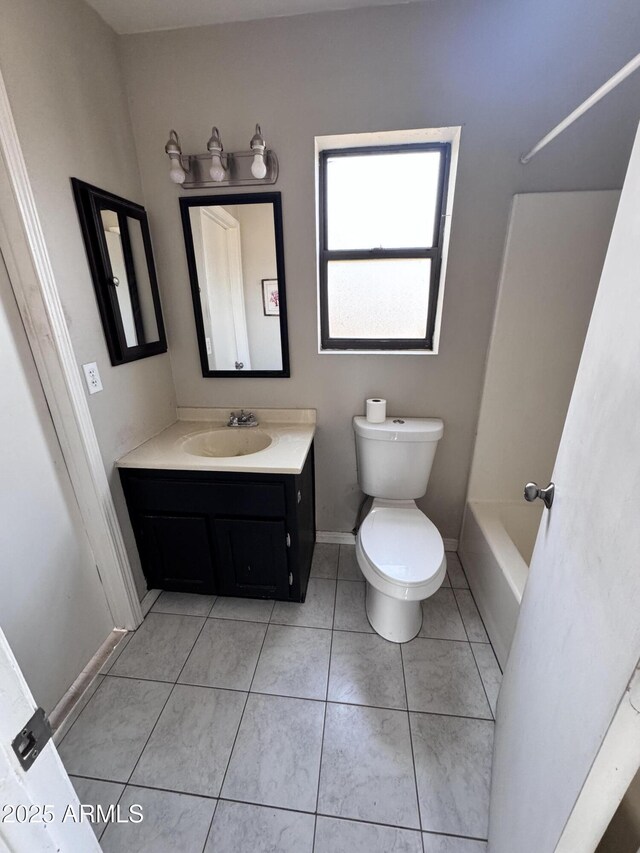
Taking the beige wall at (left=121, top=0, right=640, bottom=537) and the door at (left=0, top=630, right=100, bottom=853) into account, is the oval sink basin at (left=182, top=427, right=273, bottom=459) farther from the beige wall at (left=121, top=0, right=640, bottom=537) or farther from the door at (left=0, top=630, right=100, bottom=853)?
the door at (left=0, top=630, right=100, bottom=853)

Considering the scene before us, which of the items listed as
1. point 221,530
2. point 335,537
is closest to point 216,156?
point 221,530

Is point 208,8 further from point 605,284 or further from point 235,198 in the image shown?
point 605,284

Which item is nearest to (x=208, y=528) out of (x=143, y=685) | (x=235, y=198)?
(x=143, y=685)

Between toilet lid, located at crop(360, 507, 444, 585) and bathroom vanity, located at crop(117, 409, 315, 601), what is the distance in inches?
13.1

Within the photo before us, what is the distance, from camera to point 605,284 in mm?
689

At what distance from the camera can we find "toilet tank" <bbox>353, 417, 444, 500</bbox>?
162 cm

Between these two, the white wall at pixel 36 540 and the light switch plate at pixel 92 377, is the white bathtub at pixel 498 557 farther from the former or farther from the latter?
the light switch plate at pixel 92 377

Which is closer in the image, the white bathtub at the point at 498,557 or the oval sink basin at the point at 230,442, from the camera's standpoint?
the white bathtub at the point at 498,557

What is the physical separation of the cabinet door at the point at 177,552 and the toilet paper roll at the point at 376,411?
898mm

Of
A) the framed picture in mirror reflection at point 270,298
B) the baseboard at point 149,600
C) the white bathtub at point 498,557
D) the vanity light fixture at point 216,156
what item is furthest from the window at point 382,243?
the baseboard at point 149,600

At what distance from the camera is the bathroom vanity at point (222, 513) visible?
140cm

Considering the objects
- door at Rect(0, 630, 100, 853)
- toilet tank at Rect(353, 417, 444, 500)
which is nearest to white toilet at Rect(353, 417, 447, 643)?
toilet tank at Rect(353, 417, 444, 500)

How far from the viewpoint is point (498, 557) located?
1461 mm

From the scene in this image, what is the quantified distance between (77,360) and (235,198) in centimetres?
98
